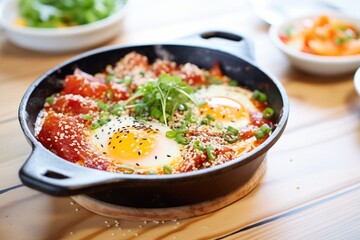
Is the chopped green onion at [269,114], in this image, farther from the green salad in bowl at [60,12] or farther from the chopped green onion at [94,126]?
the green salad in bowl at [60,12]

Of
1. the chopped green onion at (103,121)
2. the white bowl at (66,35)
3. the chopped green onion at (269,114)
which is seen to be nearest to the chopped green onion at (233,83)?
the chopped green onion at (269,114)

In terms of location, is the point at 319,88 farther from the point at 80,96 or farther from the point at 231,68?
the point at 80,96

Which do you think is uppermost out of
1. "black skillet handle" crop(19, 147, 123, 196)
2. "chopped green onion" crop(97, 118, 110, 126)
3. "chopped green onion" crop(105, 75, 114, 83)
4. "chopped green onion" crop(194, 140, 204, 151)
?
"black skillet handle" crop(19, 147, 123, 196)

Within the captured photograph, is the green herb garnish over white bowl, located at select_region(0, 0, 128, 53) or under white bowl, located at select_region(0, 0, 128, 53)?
over

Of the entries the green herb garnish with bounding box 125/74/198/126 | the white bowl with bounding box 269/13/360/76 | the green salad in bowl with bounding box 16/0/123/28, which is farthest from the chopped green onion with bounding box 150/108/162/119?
the green salad in bowl with bounding box 16/0/123/28

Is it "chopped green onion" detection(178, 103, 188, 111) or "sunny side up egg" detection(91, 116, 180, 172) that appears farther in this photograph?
"chopped green onion" detection(178, 103, 188, 111)

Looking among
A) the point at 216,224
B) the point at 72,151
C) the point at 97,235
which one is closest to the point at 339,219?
the point at 216,224

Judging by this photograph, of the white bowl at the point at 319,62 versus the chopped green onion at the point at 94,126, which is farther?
the white bowl at the point at 319,62

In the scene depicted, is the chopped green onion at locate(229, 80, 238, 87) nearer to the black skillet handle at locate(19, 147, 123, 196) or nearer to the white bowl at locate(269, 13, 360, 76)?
the white bowl at locate(269, 13, 360, 76)
